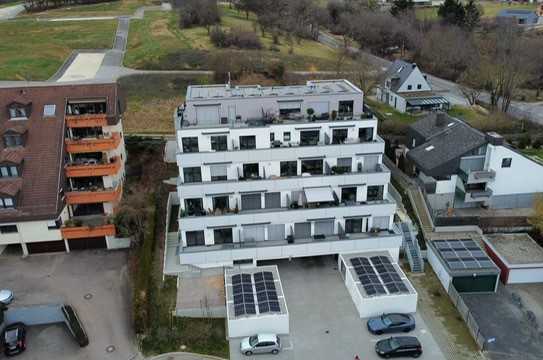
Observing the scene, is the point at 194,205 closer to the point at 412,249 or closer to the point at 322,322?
the point at 322,322

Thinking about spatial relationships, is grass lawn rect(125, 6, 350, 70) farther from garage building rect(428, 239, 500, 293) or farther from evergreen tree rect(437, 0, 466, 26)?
garage building rect(428, 239, 500, 293)

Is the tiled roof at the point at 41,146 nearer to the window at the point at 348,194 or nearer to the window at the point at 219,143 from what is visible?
the window at the point at 219,143

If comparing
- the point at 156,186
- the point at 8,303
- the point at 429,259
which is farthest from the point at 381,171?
the point at 8,303

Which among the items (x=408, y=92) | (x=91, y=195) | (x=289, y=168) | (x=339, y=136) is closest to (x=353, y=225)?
(x=289, y=168)

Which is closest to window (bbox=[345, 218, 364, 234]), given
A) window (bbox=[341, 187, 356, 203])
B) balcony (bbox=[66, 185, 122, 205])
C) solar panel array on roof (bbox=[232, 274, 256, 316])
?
window (bbox=[341, 187, 356, 203])

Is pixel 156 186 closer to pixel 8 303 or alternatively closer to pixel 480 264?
pixel 8 303

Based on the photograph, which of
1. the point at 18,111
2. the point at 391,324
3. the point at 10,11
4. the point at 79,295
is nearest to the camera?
the point at 391,324
